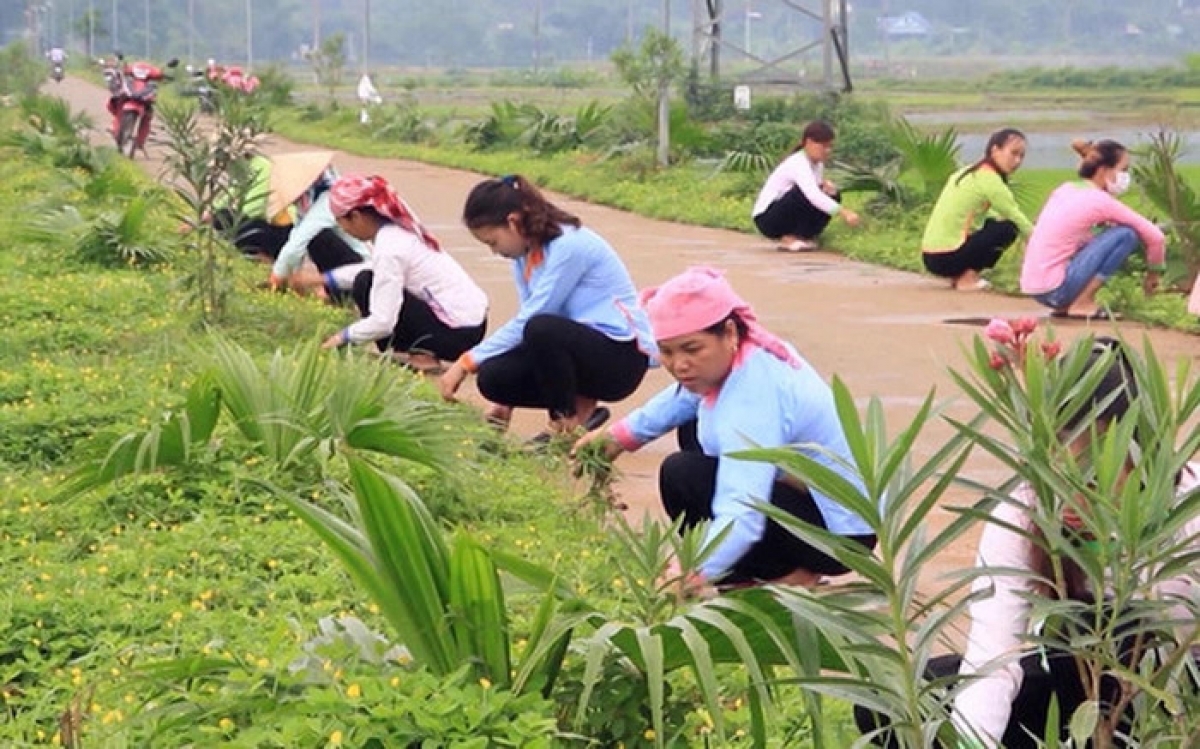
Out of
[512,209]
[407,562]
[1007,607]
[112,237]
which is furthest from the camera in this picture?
[112,237]

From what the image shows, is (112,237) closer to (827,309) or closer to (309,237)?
(309,237)

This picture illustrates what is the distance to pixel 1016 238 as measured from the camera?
13406 millimetres

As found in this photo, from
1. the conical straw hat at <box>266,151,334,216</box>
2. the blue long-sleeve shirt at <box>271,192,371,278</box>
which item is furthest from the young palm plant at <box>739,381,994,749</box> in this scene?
Answer: the conical straw hat at <box>266,151,334,216</box>

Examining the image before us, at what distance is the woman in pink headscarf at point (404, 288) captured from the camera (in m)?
9.01

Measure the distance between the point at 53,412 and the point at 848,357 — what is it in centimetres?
418

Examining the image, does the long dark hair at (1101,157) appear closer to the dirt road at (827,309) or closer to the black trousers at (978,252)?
the dirt road at (827,309)

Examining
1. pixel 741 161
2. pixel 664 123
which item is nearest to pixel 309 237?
pixel 741 161

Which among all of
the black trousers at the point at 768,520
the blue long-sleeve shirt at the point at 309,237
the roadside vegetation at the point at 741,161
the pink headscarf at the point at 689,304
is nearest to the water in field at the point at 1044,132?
the roadside vegetation at the point at 741,161

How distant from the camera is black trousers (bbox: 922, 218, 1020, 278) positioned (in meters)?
12.9

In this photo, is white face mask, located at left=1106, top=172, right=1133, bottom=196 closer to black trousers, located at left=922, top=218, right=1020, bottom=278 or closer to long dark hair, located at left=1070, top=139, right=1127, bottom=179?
long dark hair, located at left=1070, top=139, right=1127, bottom=179

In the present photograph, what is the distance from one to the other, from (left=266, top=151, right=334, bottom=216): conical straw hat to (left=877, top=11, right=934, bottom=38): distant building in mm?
101488

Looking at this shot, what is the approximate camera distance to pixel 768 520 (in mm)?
5758

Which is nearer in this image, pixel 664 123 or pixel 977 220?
pixel 977 220

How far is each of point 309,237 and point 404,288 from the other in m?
1.74
